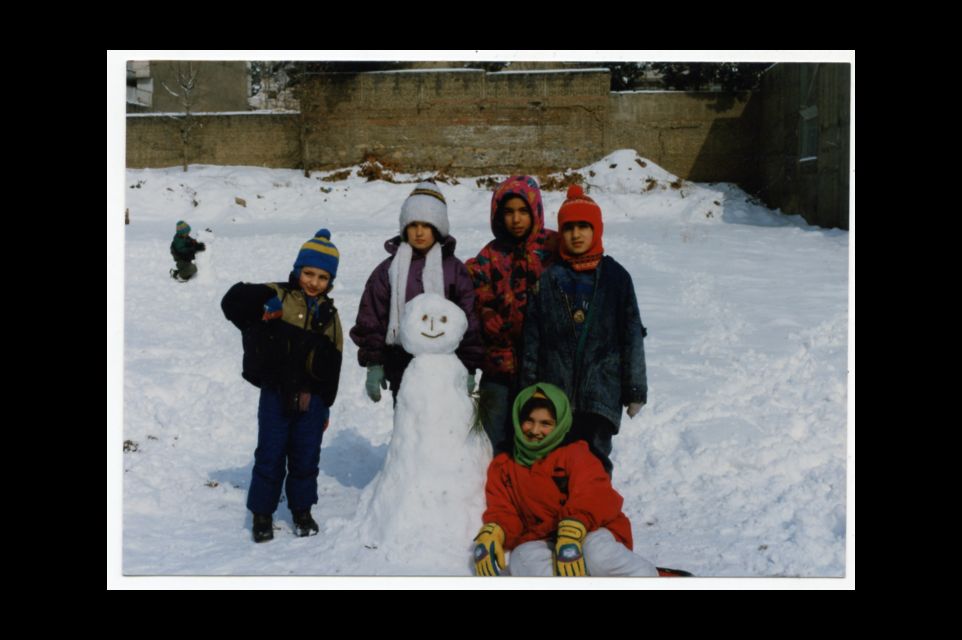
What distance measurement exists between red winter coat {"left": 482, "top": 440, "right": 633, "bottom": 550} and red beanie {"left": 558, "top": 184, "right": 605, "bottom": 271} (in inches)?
34.1

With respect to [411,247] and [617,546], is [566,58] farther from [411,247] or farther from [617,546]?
[617,546]

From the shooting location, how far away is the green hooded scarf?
12.2 ft

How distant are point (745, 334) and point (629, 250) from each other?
3.50 m

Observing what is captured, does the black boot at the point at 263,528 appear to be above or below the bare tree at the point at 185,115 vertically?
below

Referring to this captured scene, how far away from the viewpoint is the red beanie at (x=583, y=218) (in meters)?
3.91

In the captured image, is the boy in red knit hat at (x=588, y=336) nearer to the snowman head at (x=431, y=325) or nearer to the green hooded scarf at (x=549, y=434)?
the green hooded scarf at (x=549, y=434)

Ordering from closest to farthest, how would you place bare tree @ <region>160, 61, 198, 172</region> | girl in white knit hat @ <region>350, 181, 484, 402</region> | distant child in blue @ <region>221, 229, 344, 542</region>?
distant child in blue @ <region>221, 229, 344, 542</region>
girl in white knit hat @ <region>350, 181, 484, 402</region>
bare tree @ <region>160, 61, 198, 172</region>

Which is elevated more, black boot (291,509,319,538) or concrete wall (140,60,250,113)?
concrete wall (140,60,250,113)

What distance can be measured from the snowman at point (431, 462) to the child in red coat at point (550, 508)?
0.14 meters

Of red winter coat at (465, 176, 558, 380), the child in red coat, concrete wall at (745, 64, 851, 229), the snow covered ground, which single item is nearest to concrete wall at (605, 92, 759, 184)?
concrete wall at (745, 64, 851, 229)

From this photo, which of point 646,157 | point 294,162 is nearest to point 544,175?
point 646,157

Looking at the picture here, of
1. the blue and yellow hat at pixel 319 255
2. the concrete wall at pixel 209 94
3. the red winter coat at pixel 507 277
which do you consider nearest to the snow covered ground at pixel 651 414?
the red winter coat at pixel 507 277

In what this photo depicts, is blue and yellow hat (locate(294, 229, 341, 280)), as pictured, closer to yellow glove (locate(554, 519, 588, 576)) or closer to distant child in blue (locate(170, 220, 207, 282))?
yellow glove (locate(554, 519, 588, 576))

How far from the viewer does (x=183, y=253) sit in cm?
1000
